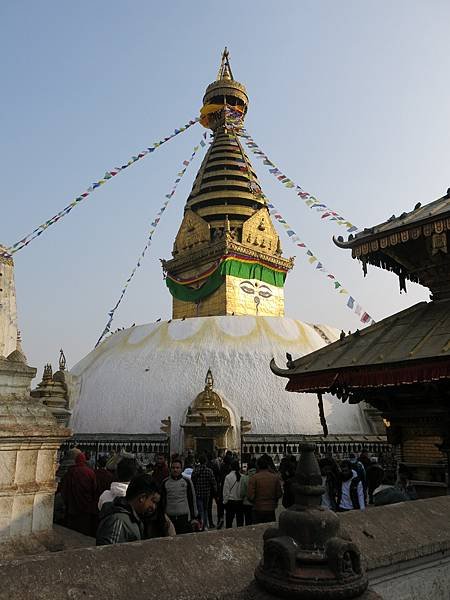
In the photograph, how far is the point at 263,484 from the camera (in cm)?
645

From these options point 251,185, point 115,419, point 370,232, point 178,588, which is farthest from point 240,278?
point 178,588

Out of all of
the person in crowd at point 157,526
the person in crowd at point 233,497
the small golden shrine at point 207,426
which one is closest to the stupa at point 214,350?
the small golden shrine at point 207,426

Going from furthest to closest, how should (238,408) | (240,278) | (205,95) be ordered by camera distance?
(205,95)
(240,278)
(238,408)

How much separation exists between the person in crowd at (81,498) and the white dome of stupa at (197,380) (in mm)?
12769

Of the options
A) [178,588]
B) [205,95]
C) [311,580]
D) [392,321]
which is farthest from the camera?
[205,95]

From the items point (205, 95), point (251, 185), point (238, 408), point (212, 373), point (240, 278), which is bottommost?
point (238, 408)

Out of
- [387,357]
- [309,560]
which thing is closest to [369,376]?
[387,357]

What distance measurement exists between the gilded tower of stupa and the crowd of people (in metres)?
19.7

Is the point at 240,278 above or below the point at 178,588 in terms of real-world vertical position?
above

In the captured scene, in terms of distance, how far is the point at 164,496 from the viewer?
4750mm

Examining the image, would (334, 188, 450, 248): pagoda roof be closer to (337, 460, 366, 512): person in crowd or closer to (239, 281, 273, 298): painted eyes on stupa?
(337, 460, 366, 512): person in crowd

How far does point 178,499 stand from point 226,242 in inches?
892

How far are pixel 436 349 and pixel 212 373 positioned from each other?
48.1ft

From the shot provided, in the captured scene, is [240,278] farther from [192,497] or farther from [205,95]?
[192,497]
